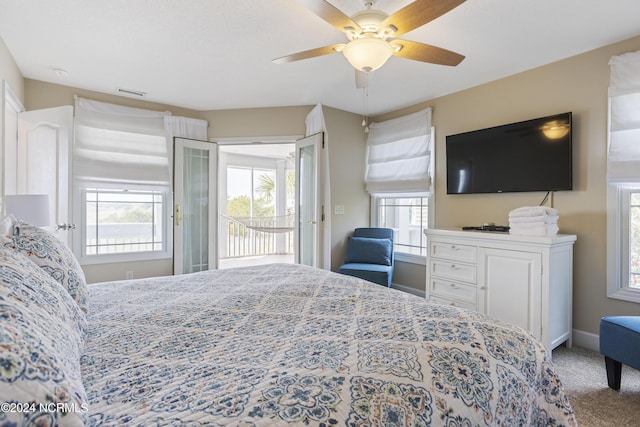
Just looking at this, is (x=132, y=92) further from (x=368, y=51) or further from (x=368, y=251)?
(x=368, y=251)

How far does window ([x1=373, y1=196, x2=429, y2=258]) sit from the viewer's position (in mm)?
4023

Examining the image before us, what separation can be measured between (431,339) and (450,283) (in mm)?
2105

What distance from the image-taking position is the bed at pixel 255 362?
2.19ft

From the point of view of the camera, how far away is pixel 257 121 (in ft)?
13.6

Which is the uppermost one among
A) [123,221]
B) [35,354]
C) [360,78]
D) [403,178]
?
[360,78]

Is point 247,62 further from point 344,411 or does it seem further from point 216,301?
point 344,411

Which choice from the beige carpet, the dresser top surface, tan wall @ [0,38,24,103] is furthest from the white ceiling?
the beige carpet

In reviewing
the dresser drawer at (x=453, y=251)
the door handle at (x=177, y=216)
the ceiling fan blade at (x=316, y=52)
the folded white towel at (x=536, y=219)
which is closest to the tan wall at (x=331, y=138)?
the door handle at (x=177, y=216)

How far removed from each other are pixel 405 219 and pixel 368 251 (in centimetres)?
73

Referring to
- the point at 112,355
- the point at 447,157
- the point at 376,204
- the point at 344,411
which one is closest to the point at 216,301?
the point at 112,355

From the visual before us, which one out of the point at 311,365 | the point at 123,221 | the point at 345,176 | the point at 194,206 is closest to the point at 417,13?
the point at 311,365

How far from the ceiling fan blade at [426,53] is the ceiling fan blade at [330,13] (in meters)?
0.31

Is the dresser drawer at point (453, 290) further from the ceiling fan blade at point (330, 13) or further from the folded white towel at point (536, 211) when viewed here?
the ceiling fan blade at point (330, 13)

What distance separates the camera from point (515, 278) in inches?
97.5
